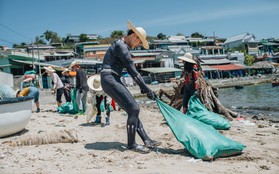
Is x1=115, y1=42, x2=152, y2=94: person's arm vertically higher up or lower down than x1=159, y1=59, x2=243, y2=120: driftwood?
higher up

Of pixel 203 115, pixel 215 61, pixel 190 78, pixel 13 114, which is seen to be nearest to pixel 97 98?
pixel 13 114

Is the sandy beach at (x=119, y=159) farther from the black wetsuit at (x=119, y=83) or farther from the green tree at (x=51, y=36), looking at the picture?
the green tree at (x=51, y=36)

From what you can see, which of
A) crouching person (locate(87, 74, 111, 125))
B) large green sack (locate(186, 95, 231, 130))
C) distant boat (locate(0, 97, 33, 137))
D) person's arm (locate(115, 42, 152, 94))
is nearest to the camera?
person's arm (locate(115, 42, 152, 94))

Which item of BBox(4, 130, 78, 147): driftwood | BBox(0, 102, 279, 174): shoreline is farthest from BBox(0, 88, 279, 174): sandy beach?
BBox(4, 130, 78, 147): driftwood

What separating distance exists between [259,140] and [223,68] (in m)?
45.6

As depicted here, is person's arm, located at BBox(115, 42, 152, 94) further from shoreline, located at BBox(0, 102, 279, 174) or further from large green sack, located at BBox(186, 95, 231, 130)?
large green sack, located at BBox(186, 95, 231, 130)

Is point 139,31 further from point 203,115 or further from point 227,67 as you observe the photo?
point 227,67

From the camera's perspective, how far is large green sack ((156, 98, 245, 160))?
3648 mm

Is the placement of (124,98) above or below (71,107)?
above

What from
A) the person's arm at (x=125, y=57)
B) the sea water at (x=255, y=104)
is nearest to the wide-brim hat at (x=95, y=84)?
the person's arm at (x=125, y=57)

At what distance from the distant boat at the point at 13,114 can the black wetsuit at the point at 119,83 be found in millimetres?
1975

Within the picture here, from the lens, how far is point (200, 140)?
3.77m

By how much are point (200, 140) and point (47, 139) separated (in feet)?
8.30

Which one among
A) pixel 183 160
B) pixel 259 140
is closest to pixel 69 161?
pixel 183 160
